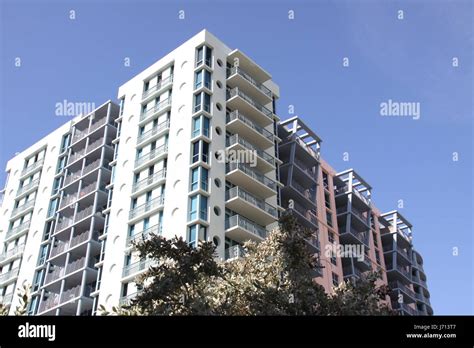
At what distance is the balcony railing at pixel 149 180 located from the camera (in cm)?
4676

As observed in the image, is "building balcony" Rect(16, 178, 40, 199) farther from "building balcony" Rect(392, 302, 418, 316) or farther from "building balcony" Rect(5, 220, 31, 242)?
"building balcony" Rect(392, 302, 418, 316)

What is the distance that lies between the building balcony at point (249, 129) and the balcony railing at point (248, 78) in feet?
12.1

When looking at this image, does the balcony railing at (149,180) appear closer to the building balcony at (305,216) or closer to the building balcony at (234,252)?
the building balcony at (234,252)

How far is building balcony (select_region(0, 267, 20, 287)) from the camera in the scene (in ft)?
189

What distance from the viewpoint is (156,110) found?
5206 centimetres

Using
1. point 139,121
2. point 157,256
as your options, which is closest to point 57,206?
point 139,121

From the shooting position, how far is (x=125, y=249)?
45.5 meters

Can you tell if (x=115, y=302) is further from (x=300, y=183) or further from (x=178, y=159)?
(x=300, y=183)

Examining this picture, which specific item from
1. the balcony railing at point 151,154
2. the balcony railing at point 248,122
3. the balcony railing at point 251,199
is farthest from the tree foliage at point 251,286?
the balcony railing at point 248,122

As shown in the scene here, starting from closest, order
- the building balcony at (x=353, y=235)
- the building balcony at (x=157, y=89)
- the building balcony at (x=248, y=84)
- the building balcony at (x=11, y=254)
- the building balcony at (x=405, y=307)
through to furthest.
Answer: the building balcony at (x=248, y=84)
the building balcony at (x=157, y=89)
the building balcony at (x=11, y=254)
the building balcony at (x=353, y=235)
the building balcony at (x=405, y=307)

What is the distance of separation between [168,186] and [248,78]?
1479cm

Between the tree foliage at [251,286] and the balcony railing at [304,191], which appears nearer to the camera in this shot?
the tree foliage at [251,286]
